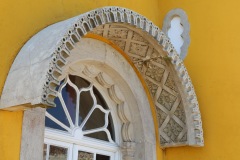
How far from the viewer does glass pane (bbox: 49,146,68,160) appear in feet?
14.5

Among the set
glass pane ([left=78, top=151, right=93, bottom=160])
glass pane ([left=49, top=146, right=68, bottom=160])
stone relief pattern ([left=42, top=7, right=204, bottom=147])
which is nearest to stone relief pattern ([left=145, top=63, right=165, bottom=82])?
stone relief pattern ([left=42, top=7, right=204, bottom=147])

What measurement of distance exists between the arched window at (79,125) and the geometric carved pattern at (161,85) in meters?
0.62

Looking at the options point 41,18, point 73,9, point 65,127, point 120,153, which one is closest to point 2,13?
point 41,18

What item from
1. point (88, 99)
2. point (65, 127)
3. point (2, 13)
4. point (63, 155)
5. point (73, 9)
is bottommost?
point (63, 155)

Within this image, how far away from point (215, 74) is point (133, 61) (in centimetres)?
106

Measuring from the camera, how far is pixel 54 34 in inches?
147

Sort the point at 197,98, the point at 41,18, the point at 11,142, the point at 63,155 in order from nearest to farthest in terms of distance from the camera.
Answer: the point at 11,142 < the point at 41,18 < the point at 63,155 < the point at 197,98

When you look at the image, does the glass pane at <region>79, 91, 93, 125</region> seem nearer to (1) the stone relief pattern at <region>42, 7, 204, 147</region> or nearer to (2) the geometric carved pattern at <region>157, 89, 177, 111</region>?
(1) the stone relief pattern at <region>42, 7, 204, 147</region>

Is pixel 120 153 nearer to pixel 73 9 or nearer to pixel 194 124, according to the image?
pixel 194 124

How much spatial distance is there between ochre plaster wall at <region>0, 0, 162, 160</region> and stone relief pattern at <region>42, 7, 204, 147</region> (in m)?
0.49

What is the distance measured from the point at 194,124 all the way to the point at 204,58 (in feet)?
3.09

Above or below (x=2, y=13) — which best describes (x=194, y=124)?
below

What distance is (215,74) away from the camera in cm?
542

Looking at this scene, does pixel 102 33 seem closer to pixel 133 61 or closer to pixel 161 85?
pixel 133 61
